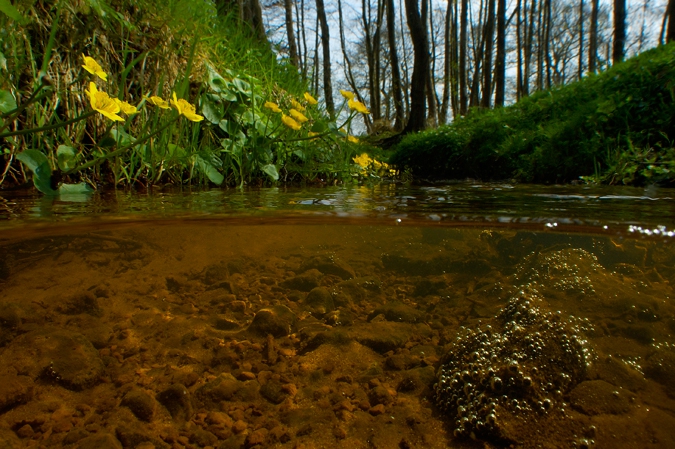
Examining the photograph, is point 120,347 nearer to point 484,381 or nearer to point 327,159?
point 484,381

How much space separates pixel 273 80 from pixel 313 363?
15.7 feet

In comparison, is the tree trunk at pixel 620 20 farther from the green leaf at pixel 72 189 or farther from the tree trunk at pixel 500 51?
the green leaf at pixel 72 189

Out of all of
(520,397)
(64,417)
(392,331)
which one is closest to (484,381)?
(520,397)

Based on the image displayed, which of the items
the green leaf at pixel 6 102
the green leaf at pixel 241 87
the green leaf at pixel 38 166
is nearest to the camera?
the green leaf at pixel 38 166

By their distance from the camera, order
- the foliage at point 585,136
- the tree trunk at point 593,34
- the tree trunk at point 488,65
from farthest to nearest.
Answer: the tree trunk at point 593,34 → the tree trunk at point 488,65 → the foliage at point 585,136

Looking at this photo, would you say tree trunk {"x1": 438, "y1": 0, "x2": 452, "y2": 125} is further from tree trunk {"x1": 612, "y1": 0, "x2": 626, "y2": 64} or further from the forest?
the forest

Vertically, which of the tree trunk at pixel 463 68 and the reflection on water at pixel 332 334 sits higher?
the tree trunk at pixel 463 68

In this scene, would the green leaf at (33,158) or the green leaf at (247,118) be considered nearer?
the green leaf at (33,158)

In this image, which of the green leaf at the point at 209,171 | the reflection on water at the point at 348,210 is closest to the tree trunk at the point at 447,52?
the green leaf at the point at 209,171

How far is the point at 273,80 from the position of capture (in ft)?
17.6

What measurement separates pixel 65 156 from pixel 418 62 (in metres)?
10.0

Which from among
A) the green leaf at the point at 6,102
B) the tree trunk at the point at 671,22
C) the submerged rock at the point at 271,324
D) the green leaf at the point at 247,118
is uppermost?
the tree trunk at the point at 671,22

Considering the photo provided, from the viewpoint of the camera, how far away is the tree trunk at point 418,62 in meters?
10.3

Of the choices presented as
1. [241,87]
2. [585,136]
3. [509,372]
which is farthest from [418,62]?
[509,372]
